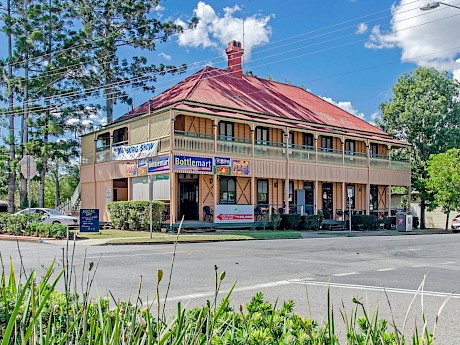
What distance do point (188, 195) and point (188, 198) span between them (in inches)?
7.5

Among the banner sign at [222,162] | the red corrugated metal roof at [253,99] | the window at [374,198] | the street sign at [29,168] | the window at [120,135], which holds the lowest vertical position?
the window at [374,198]

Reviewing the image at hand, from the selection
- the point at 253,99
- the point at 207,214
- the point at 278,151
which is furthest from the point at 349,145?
the point at 207,214

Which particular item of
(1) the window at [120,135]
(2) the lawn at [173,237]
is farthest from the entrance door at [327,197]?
(1) the window at [120,135]

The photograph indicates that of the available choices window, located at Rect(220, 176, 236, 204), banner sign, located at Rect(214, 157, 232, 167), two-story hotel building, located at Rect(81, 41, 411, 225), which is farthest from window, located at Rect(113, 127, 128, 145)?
banner sign, located at Rect(214, 157, 232, 167)

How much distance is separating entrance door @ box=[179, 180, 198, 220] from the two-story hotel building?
0.21 feet

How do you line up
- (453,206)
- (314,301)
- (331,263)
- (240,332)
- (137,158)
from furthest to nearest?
(453,206) → (137,158) → (331,263) → (314,301) → (240,332)

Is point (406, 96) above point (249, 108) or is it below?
above

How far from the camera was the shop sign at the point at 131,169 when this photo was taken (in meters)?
30.4

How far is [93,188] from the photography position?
35250mm

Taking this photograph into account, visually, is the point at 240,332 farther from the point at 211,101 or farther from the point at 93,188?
the point at 93,188

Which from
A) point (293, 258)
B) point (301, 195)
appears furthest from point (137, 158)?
point (293, 258)

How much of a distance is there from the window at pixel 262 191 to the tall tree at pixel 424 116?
55.3 feet

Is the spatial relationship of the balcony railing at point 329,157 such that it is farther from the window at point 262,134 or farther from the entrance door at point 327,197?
the window at point 262,134

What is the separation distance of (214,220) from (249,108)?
347 inches
